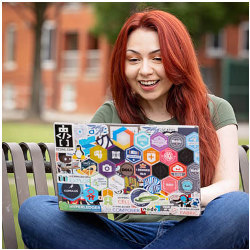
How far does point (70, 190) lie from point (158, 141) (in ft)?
1.20

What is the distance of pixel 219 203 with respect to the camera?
6.95 feet

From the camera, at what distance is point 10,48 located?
2572cm

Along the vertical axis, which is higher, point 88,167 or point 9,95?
point 88,167

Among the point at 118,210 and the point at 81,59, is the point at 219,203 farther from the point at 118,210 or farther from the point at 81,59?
the point at 81,59

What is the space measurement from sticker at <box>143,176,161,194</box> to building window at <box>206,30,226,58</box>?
21509 mm

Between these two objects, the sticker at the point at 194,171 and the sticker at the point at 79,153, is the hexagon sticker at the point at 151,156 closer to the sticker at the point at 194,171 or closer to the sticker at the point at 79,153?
the sticker at the point at 194,171

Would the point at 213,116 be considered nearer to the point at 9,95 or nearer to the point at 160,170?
the point at 160,170

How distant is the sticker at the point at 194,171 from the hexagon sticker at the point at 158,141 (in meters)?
0.11

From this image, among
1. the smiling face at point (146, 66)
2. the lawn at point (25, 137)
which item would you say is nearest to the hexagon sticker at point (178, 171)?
the smiling face at point (146, 66)

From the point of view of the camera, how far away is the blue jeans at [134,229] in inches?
82.1

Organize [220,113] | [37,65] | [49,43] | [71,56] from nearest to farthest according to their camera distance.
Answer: [220,113] < [37,65] < [71,56] < [49,43]

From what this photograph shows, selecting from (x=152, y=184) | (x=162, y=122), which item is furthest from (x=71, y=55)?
(x=152, y=184)

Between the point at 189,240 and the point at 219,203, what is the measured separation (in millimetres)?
174

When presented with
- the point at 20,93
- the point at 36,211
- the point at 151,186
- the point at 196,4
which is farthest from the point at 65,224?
the point at 20,93
